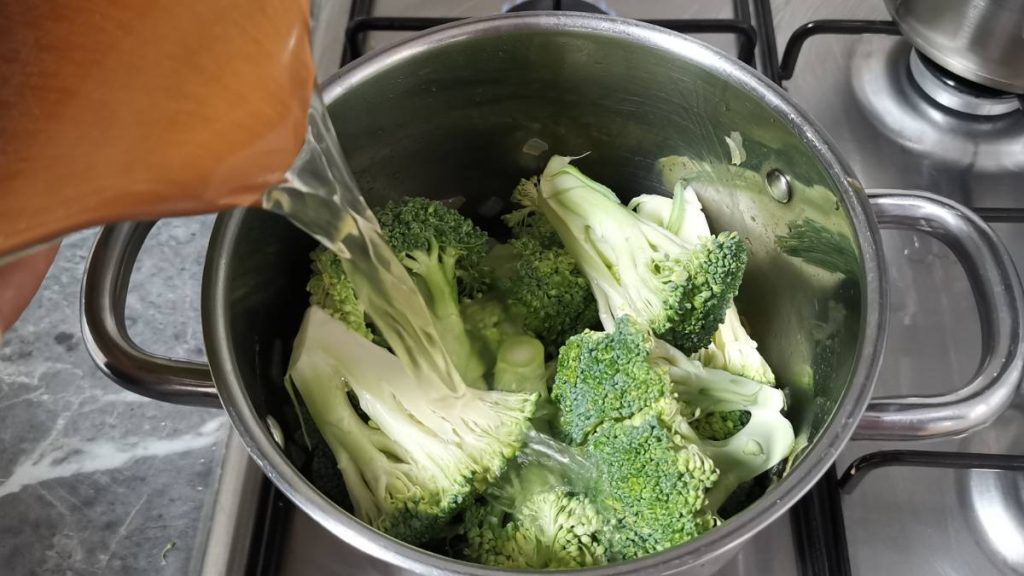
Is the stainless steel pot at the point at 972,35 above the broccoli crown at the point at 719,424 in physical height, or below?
above

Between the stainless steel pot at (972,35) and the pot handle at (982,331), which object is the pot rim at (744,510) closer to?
the pot handle at (982,331)

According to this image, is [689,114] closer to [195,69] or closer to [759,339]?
[759,339]

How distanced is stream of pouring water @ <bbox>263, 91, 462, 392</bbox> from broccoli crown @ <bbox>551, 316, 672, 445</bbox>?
114 mm

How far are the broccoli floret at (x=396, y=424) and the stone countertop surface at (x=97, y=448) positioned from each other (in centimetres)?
21

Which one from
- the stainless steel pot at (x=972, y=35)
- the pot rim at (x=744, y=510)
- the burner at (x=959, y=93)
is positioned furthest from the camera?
the burner at (x=959, y=93)

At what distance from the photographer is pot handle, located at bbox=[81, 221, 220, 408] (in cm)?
68

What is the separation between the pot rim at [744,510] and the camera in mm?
591

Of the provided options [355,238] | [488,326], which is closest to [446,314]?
[488,326]

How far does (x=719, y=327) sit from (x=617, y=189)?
0.24 metres

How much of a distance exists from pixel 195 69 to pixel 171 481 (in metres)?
0.62

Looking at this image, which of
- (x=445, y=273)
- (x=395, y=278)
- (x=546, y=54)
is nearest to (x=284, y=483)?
(x=395, y=278)

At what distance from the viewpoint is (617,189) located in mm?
1036

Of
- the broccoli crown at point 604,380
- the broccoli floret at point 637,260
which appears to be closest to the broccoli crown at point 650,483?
the broccoli crown at point 604,380

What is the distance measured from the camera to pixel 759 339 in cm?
94
